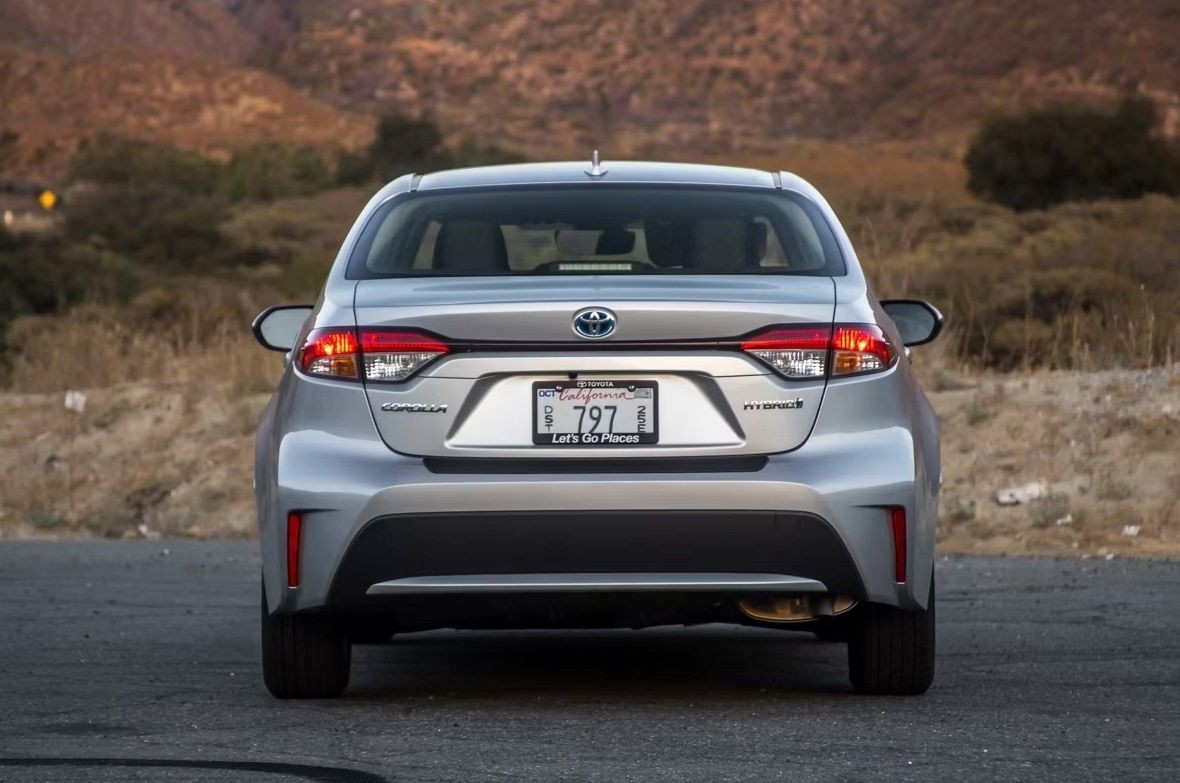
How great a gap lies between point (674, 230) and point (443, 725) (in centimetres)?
180

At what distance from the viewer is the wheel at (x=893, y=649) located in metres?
7.03

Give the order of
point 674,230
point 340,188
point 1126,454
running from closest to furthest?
point 674,230, point 1126,454, point 340,188

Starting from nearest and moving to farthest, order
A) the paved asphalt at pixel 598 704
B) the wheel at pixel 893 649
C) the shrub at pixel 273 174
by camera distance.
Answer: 1. the paved asphalt at pixel 598 704
2. the wheel at pixel 893 649
3. the shrub at pixel 273 174

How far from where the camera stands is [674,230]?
7.35 meters

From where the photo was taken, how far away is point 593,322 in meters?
6.45

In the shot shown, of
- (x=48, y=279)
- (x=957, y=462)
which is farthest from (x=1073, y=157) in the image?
(x=957, y=462)

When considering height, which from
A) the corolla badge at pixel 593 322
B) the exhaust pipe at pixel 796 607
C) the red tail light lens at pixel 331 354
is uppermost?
the corolla badge at pixel 593 322

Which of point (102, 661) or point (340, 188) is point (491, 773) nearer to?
point (102, 661)

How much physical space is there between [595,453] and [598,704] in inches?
45.0

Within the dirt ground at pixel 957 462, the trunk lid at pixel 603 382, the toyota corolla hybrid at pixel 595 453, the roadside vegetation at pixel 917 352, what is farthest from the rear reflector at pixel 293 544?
the roadside vegetation at pixel 917 352

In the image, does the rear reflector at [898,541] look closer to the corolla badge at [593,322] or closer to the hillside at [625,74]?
the corolla badge at [593,322]

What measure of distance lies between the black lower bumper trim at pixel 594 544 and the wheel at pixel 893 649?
639mm

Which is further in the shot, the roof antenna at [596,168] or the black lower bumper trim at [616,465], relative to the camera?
the roof antenna at [596,168]

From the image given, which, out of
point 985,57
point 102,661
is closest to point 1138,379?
point 102,661
